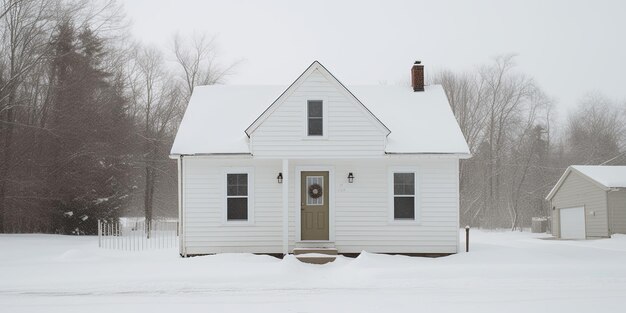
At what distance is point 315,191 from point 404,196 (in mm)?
2805

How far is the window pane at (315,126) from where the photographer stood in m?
18.5

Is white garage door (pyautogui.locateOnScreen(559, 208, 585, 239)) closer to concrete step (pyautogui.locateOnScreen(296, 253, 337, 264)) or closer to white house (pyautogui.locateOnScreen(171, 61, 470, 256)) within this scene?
white house (pyautogui.locateOnScreen(171, 61, 470, 256))

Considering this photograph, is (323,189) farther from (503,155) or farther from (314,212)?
(503,155)

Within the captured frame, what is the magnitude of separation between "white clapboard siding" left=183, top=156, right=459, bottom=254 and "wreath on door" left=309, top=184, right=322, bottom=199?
478 mm

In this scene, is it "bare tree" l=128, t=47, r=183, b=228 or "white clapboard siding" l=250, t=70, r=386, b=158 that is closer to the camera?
"white clapboard siding" l=250, t=70, r=386, b=158

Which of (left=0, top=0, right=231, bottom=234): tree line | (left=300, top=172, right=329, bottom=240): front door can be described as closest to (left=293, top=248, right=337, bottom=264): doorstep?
(left=300, top=172, right=329, bottom=240): front door

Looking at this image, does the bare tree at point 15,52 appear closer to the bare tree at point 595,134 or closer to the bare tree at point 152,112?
the bare tree at point 152,112

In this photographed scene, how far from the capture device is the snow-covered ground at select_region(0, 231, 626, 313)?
11258 millimetres

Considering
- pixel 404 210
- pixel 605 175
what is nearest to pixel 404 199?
pixel 404 210

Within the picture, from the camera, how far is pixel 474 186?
52.1 meters

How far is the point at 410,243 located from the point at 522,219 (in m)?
36.1

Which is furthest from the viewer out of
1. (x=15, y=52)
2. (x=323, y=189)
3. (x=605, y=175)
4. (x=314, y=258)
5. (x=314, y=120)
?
(x=605, y=175)

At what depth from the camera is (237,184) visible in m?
18.9

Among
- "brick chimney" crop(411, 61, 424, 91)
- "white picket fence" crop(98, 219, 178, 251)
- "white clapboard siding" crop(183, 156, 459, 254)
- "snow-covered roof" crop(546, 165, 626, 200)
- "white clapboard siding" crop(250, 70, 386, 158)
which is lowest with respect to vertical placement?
"white picket fence" crop(98, 219, 178, 251)
